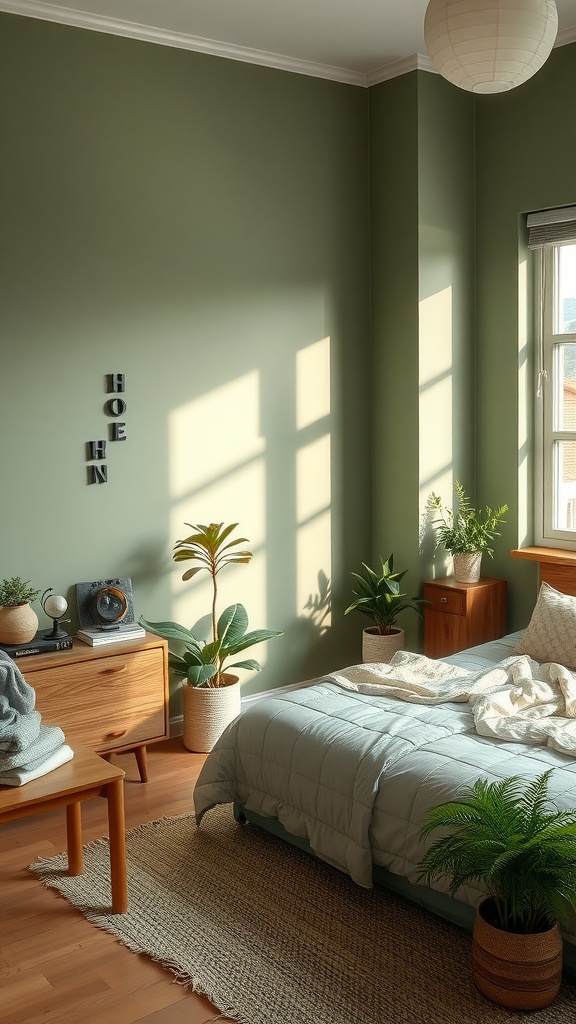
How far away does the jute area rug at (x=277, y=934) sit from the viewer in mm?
2385

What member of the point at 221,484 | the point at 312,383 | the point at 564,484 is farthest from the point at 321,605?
the point at 564,484

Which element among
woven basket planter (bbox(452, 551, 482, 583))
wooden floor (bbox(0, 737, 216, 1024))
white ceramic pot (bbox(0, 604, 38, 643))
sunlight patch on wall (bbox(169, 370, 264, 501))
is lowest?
wooden floor (bbox(0, 737, 216, 1024))

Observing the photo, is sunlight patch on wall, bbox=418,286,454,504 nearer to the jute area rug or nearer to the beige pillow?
the beige pillow

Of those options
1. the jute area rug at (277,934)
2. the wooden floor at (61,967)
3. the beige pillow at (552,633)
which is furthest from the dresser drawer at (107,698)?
the beige pillow at (552,633)

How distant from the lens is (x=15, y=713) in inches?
110

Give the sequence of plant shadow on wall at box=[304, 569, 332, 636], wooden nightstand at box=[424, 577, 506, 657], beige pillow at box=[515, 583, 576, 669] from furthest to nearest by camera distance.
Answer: plant shadow on wall at box=[304, 569, 332, 636] < wooden nightstand at box=[424, 577, 506, 657] < beige pillow at box=[515, 583, 576, 669]

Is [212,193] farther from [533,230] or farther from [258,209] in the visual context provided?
[533,230]

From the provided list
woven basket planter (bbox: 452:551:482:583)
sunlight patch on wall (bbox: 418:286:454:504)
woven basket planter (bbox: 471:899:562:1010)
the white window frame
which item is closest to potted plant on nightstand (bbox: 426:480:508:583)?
woven basket planter (bbox: 452:551:482:583)

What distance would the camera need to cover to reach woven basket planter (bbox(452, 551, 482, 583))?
15.4 feet

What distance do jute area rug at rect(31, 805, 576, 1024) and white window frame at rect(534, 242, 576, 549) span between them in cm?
232

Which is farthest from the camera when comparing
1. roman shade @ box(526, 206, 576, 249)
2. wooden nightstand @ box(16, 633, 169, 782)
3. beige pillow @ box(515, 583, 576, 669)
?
roman shade @ box(526, 206, 576, 249)

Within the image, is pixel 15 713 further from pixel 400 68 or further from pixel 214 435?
pixel 400 68

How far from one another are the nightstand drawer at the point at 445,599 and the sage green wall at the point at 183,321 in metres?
0.48

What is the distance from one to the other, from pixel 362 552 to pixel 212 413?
1.21 m
